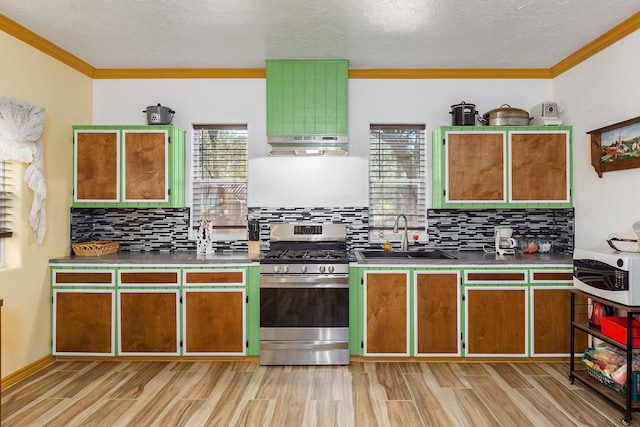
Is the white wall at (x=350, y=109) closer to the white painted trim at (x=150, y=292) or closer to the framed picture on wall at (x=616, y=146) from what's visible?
the framed picture on wall at (x=616, y=146)

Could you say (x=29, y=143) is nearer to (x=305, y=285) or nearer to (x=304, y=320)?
(x=305, y=285)

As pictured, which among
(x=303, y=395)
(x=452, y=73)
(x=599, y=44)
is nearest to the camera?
(x=303, y=395)

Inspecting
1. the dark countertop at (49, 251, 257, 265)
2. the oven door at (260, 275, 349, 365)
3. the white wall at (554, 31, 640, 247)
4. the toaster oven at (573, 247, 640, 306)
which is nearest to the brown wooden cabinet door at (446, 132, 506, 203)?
the white wall at (554, 31, 640, 247)

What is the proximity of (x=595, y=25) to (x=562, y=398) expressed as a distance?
2.73 m

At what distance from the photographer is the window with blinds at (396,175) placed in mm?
4352

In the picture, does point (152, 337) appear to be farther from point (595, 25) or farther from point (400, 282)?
point (595, 25)

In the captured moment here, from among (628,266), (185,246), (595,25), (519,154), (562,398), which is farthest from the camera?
(185,246)

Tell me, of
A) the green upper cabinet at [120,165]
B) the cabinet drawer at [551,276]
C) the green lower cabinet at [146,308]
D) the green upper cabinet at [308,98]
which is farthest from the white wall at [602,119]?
the green upper cabinet at [120,165]

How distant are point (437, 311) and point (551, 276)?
39.0 inches

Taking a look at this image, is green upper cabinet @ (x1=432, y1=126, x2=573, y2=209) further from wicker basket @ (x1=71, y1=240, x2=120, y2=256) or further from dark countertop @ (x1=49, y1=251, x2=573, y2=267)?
wicker basket @ (x1=71, y1=240, x2=120, y2=256)

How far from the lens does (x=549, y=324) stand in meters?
3.57

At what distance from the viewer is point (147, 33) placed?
337 centimetres

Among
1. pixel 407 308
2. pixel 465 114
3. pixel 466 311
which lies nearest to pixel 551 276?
pixel 466 311

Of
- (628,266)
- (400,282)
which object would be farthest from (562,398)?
(400,282)
